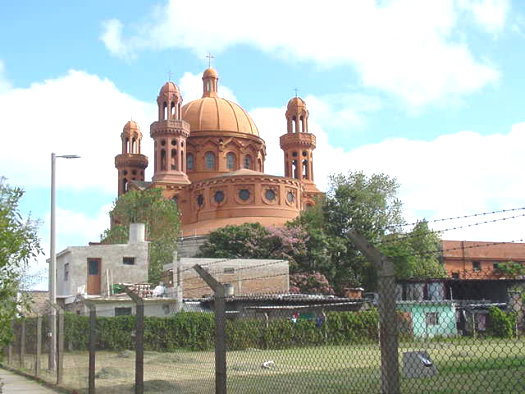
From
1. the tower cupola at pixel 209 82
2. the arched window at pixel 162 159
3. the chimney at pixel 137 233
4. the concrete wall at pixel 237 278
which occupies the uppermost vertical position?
the tower cupola at pixel 209 82

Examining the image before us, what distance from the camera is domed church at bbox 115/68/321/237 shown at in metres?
69.8

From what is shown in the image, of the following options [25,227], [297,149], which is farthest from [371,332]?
[297,149]

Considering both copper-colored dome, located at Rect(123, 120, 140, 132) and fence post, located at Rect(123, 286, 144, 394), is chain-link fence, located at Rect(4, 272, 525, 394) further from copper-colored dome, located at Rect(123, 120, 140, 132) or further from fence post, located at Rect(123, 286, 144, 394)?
copper-colored dome, located at Rect(123, 120, 140, 132)

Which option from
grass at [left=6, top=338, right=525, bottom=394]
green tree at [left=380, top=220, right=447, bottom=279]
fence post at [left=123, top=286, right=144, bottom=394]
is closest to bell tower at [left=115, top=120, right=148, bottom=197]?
green tree at [left=380, top=220, right=447, bottom=279]

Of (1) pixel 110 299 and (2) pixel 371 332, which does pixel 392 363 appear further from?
(1) pixel 110 299

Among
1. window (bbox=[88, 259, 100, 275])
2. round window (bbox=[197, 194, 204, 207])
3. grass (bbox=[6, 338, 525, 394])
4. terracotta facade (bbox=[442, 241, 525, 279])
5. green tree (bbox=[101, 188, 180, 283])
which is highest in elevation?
round window (bbox=[197, 194, 204, 207])

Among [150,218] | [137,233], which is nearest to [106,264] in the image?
[137,233]

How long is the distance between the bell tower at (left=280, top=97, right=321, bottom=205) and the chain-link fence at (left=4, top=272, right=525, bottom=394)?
39.1 m

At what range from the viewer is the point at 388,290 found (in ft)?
17.6

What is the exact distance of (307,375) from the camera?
1585cm

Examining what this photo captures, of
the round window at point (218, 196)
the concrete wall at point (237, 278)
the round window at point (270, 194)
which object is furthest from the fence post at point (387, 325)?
the round window at point (218, 196)

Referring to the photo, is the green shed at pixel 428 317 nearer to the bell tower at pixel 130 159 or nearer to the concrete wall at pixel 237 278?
the concrete wall at pixel 237 278

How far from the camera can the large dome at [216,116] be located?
266 feet

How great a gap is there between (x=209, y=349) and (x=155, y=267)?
19639 mm
